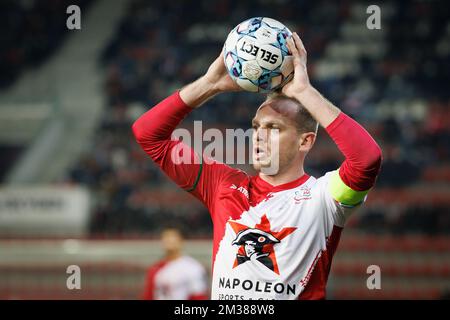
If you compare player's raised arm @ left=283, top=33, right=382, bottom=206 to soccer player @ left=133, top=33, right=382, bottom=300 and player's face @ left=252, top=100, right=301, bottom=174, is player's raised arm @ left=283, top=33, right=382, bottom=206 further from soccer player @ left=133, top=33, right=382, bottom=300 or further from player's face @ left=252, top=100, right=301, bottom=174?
player's face @ left=252, top=100, right=301, bottom=174

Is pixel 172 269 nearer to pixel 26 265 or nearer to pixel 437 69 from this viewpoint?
pixel 26 265

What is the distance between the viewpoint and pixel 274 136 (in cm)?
363

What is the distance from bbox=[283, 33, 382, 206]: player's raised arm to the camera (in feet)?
10.9

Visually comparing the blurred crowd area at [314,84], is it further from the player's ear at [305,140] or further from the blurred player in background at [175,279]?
the player's ear at [305,140]

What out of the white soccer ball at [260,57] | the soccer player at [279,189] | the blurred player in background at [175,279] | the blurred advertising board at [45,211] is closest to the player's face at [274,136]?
the soccer player at [279,189]

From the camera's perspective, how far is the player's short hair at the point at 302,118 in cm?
366

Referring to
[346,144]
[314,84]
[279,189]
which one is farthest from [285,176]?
[314,84]

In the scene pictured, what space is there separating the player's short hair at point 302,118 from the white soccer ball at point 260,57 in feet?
0.16

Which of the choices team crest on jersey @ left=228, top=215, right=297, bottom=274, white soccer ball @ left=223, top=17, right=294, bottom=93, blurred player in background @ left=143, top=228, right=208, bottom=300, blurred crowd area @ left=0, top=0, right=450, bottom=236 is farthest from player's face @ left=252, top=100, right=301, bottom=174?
blurred crowd area @ left=0, top=0, right=450, bottom=236

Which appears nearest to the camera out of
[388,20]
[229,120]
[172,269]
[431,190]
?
[172,269]

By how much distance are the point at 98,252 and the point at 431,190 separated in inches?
220

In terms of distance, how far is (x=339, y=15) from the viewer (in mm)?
17266

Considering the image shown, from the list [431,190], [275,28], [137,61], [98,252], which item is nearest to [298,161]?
[275,28]

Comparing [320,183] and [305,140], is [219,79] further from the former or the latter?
[320,183]
